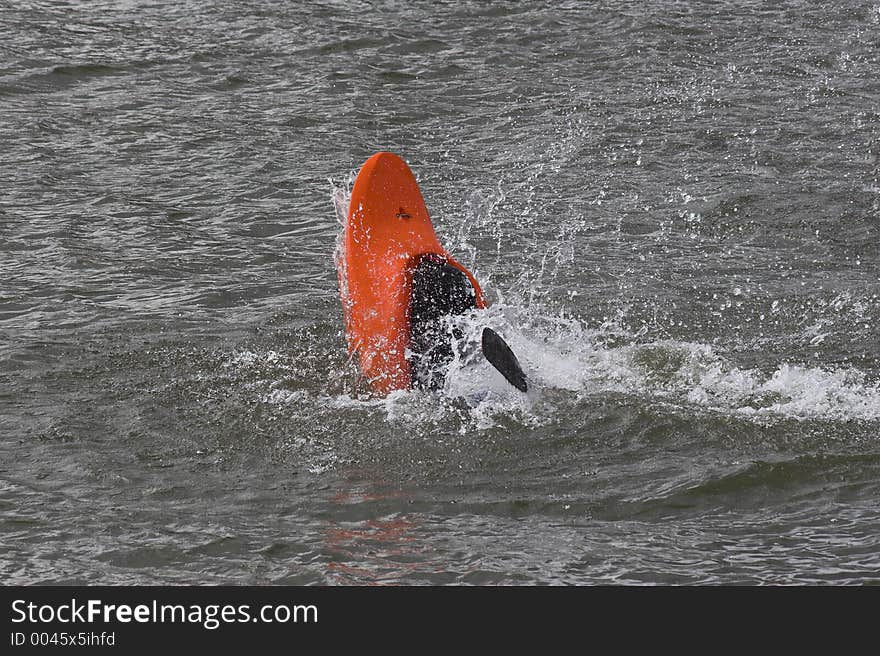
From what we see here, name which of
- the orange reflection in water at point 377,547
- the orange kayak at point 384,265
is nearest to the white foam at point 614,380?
the orange kayak at point 384,265

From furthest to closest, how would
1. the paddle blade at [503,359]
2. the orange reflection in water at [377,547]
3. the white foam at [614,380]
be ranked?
the white foam at [614,380] < the paddle blade at [503,359] < the orange reflection in water at [377,547]

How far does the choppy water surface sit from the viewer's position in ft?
15.8

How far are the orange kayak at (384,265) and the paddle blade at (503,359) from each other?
41 centimetres

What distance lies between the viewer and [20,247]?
762 centimetres

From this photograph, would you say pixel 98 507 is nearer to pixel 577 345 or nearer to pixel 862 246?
pixel 577 345

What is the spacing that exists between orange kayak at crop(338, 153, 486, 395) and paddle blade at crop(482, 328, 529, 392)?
41 centimetres

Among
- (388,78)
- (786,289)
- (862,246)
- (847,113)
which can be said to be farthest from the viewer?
(388,78)

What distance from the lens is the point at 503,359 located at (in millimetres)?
5648

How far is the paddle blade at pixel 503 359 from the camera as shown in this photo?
218 inches

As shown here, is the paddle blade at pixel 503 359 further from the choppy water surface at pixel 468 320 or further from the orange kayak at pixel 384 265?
the orange kayak at pixel 384 265

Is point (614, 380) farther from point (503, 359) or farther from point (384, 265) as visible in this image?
point (384, 265)

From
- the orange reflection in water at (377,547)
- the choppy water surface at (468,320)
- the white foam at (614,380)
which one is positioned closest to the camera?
the orange reflection in water at (377,547)

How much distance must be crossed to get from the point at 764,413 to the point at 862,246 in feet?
8.15
